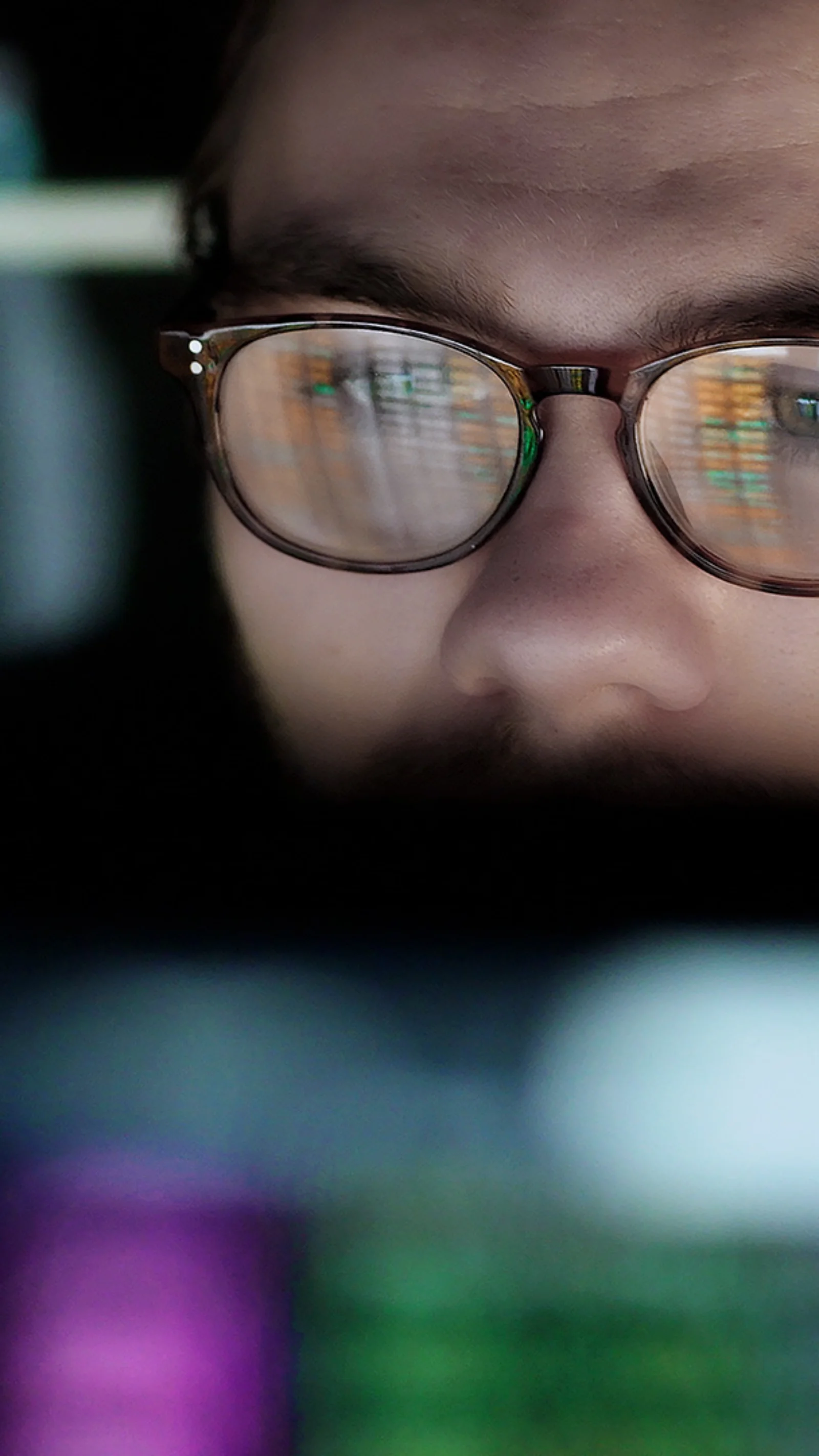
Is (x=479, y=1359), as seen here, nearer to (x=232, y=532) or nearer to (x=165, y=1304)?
(x=165, y=1304)

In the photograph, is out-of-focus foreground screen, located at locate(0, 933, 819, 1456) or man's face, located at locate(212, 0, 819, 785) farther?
man's face, located at locate(212, 0, 819, 785)

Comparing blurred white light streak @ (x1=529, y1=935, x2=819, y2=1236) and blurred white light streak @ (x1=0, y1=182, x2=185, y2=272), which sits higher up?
blurred white light streak @ (x1=0, y1=182, x2=185, y2=272)

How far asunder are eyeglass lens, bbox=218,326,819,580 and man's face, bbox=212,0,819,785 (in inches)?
0.9

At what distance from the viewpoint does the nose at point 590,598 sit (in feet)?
1.93

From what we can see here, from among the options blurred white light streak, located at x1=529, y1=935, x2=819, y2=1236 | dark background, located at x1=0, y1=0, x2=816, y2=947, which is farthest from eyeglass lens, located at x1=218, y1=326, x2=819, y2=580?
blurred white light streak, located at x1=529, y1=935, x2=819, y2=1236

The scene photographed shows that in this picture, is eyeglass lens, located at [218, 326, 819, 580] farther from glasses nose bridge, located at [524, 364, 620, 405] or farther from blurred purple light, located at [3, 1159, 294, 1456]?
blurred purple light, located at [3, 1159, 294, 1456]

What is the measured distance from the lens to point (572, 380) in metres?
0.58

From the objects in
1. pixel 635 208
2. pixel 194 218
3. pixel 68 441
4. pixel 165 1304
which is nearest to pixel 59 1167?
pixel 165 1304

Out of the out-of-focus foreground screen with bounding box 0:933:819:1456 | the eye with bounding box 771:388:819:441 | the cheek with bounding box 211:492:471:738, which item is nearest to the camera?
the out-of-focus foreground screen with bounding box 0:933:819:1456

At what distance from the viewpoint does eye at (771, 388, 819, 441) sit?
54 centimetres

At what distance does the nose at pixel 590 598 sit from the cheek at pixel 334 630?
0.05 meters

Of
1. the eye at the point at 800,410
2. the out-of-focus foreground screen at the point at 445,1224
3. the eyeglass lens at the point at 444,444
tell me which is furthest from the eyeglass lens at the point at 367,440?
the out-of-focus foreground screen at the point at 445,1224

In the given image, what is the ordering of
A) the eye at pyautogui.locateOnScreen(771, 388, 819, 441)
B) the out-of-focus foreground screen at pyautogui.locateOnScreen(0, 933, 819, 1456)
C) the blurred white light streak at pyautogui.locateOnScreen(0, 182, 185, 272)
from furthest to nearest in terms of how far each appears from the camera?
the blurred white light streak at pyautogui.locateOnScreen(0, 182, 185, 272) → the eye at pyautogui.locateOnScreen(771, 388, 819, 441) → the out-of-focus foreground screen at pyautogui.locateOnScreen(0, 933, 819, 1456)

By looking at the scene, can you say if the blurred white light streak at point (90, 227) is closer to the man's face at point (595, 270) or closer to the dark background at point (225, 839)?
the dark background at point (225, 839)
